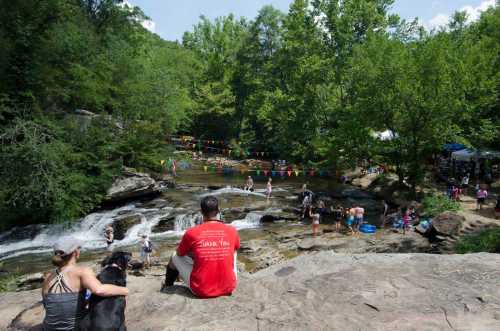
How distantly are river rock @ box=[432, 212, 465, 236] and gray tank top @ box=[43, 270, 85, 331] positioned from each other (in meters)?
15.8

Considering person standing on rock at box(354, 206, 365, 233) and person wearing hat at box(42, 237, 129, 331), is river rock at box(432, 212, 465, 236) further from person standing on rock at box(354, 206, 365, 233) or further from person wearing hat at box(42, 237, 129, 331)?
person wearing hat at box(42, 237, 129, 331)

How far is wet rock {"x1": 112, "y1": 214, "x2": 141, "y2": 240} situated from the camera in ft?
60.7

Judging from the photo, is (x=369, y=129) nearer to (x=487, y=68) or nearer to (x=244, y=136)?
(x=487, y=68)

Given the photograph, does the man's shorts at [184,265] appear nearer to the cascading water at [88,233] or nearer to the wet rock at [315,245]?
the wet rock at [315,245]

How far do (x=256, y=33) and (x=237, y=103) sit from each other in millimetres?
9592

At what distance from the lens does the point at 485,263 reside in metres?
5.92

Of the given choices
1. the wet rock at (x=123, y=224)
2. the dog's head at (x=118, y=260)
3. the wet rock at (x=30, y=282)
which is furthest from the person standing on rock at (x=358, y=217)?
the dog's head at (x=118, y=260)

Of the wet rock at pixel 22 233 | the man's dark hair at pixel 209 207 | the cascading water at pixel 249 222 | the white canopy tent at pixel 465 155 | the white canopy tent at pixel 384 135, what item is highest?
the white canopy tent at pixel 384 135

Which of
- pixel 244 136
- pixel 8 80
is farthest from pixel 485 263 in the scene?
pixel 244 136

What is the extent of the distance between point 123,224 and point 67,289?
15.8m

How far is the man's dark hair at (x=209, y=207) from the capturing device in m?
4.60

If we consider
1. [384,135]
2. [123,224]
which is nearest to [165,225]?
[123,224]

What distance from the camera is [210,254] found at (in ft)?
14.9

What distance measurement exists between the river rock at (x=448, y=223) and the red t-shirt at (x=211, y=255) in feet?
46.6
